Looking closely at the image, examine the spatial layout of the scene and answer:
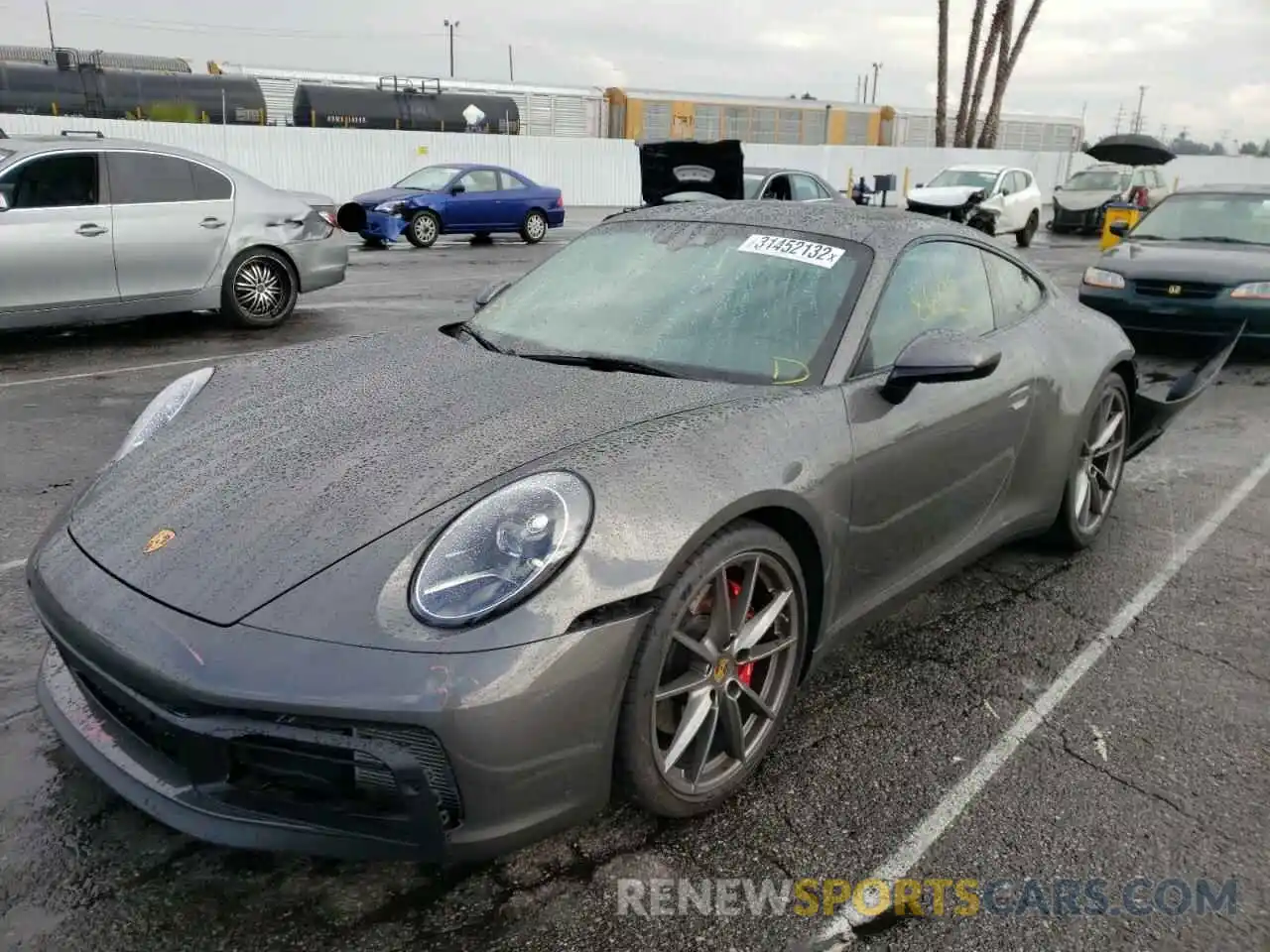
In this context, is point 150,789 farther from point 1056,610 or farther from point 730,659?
point 1056,610

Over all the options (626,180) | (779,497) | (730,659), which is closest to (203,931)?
(730,659)

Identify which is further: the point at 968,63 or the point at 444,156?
the point at 968,63

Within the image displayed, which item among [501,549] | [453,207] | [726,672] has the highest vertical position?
[501,549]

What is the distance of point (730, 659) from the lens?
2.41m

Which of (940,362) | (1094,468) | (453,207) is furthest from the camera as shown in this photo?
(453,207)

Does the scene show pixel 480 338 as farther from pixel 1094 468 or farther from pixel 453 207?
pixel 453 207

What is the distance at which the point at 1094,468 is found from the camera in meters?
4.30

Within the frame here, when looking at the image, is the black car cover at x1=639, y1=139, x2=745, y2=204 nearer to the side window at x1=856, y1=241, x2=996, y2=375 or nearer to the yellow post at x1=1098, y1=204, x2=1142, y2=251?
the yellow post at x1=1098, y1=204, x2=1142, y2=251

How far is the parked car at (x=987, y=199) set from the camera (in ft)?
63.5

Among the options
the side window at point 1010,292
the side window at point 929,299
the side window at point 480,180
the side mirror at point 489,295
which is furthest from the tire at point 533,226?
the side window at point 929,299

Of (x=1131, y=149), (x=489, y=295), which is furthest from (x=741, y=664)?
(x=1131, y=149)

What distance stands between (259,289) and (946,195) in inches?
597

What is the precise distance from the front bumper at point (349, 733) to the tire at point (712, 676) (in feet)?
0.29

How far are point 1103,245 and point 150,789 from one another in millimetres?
11132
